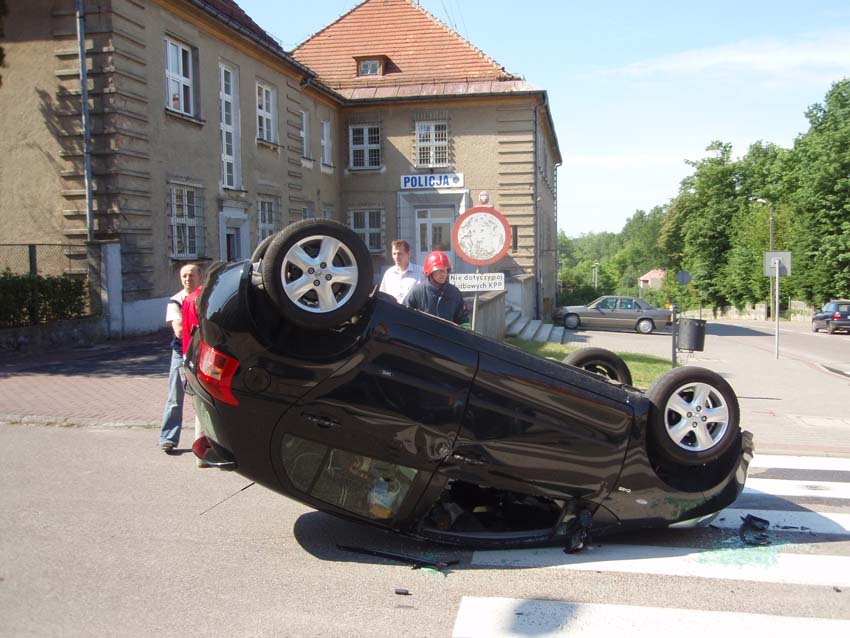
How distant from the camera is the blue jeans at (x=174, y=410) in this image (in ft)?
24.4

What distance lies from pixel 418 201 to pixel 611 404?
27497 mm

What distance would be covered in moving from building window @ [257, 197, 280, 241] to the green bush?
8.24 m

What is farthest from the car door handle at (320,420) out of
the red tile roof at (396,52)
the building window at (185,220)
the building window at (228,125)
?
the red tile roof at (396,52)

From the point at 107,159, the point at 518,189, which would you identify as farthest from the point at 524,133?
the point at 107,159

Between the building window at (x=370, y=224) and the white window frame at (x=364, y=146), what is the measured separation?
5.98 ft

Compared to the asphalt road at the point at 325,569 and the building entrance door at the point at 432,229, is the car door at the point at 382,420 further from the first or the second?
the building entrance door at the point at 432,229

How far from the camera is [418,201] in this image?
31641 millimetres

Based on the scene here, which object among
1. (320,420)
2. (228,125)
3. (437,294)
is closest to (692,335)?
(437,294)

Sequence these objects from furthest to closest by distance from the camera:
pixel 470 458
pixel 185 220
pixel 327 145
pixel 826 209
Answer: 1. pixel 826 209
2. pixel 327 145
3. pixel 185 220
4. pixel 470 458

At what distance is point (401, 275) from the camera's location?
8742mm

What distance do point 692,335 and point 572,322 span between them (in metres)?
21.7

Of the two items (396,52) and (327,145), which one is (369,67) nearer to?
(396,52)

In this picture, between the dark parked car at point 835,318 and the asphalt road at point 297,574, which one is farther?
the dark parked car at point 835,318

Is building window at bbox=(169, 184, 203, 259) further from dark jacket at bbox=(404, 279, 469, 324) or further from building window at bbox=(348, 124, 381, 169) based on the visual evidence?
dark jacket at bbox=(404, 279, 469, 324)
